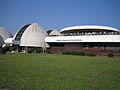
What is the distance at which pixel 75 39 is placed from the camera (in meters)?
46.5

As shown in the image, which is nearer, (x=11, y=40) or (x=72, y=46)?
(x=72, y=46)

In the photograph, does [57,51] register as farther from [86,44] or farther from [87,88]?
[87,88]

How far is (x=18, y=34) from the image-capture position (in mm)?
59281

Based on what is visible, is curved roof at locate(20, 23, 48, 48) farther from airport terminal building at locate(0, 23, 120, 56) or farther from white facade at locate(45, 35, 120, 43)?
white facade at locate(45, 35, 120, 43)

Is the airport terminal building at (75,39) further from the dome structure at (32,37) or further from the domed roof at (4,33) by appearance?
the domed roof at (4,33)

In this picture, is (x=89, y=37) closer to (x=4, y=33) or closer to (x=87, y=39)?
(x=87, y=39)

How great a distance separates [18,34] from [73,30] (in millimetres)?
21428

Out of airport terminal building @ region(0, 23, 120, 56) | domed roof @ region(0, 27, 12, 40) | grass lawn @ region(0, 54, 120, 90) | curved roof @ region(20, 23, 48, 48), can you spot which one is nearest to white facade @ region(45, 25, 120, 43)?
airport terminal building @ region(0, 23, 120, 56)

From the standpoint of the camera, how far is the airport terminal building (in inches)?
1665

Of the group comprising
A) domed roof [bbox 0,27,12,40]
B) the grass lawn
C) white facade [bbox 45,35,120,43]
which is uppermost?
domed roof [bbox 0,27,12,40]

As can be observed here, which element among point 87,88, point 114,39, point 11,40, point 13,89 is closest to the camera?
point 13,89

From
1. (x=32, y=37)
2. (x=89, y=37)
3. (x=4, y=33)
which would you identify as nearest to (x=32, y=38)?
(x=32, y=37)

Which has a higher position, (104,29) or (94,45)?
(104,29)

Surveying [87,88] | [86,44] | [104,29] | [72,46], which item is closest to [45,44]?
[72,46]
